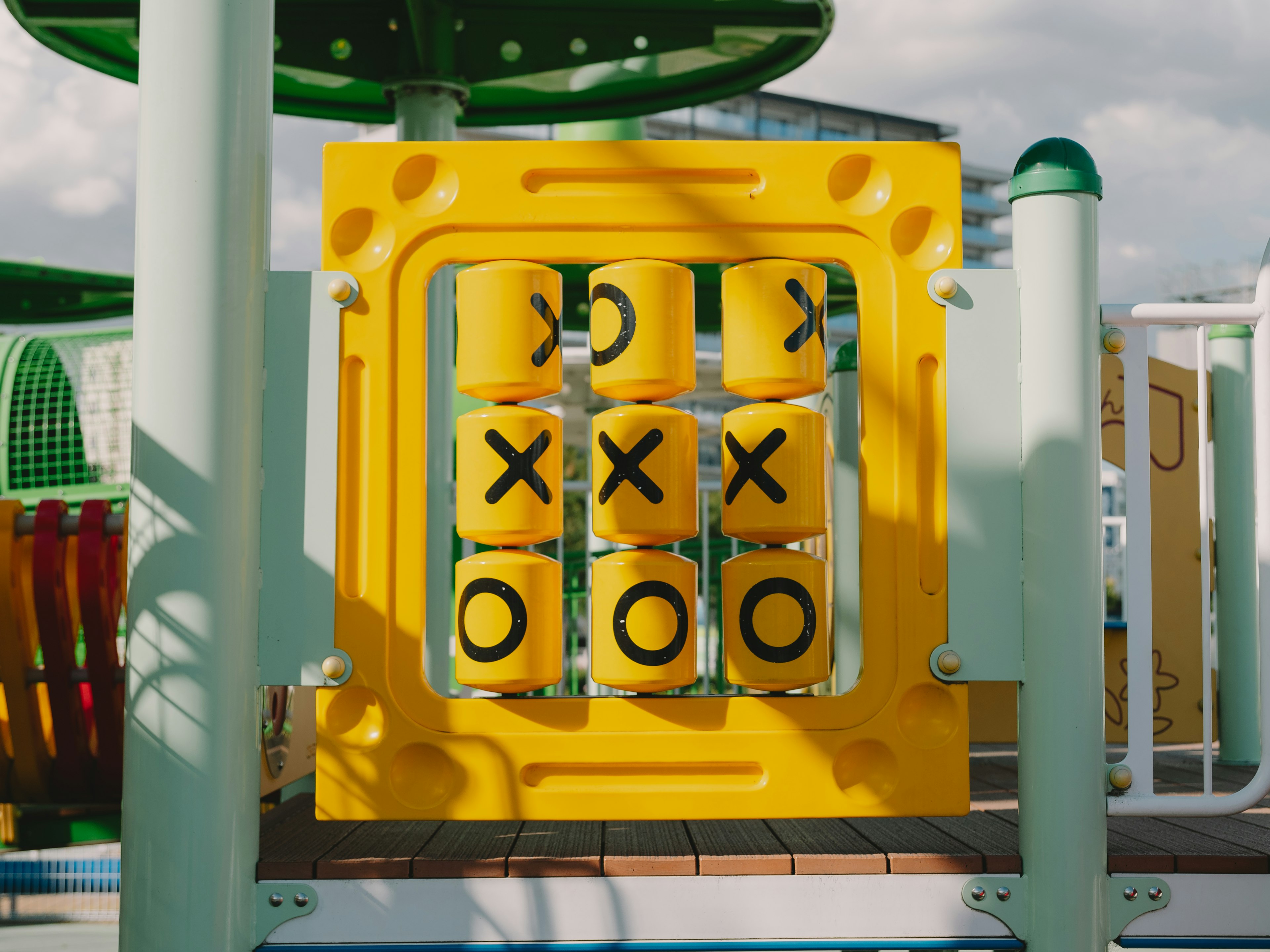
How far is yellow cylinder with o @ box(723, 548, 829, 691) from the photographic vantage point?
1802 mm

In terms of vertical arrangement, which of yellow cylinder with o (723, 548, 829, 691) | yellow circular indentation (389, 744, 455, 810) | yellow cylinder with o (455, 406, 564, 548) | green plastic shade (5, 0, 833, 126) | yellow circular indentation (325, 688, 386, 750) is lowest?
yellow circular indentation (389, 744, 455, 810)

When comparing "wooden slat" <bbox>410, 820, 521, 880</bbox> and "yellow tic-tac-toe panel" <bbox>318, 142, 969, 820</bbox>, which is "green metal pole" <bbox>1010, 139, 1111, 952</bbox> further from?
"wooden slat" <bbox>410, 820, 521, 880</bbox>

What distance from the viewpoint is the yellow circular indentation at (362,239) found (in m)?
1.87

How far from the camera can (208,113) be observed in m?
1.75

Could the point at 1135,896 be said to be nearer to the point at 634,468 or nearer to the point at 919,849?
the point at 919,849

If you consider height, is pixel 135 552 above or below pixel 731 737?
above

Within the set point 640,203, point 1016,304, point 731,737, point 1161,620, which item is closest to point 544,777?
point 731,737

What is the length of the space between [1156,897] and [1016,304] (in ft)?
3.40

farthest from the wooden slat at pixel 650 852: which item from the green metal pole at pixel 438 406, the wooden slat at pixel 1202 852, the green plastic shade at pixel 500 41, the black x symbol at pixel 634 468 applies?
the green plastic shade at pixel 500 41

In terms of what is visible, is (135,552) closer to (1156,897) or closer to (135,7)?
(1156,897)

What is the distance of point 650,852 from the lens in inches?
70.9

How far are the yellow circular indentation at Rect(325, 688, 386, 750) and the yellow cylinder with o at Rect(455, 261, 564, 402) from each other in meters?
0.56

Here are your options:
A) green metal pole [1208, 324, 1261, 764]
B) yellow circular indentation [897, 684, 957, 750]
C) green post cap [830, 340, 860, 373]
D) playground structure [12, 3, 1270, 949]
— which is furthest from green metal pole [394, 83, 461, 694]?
green metal pole [1208, 324, 1261, 764]

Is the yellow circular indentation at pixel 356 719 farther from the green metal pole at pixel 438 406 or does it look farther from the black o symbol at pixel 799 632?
the green metal pole at pixel 438 406
